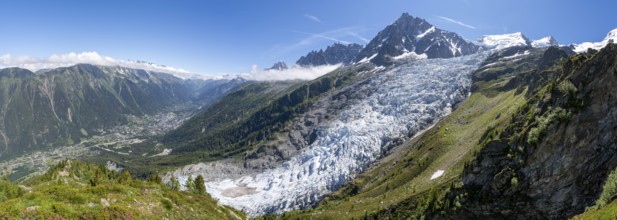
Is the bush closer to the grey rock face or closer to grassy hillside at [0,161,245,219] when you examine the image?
the grey rock face

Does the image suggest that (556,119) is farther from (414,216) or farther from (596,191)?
(414,216)

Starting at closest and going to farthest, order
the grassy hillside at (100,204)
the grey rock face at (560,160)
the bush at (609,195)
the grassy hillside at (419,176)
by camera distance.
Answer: the grassy hillside at (100,204) → the bush at (609,195) → the grey rock face at (560,160) → the grassy hillside at (419,176)

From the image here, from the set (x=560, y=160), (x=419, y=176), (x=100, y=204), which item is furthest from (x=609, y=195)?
(x=419, y=176)

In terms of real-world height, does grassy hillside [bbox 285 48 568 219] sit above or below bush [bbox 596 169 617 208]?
Result: below

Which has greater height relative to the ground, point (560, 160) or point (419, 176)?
point (560, 160)

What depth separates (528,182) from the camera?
65.7m

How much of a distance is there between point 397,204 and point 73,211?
8426 centimetres

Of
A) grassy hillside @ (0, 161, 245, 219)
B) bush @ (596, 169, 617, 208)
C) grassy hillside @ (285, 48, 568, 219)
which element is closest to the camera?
grassy hillside @ (0, 161, 245, 219)

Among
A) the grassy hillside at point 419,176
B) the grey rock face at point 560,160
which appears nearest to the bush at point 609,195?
the grey rock face at point 560,160

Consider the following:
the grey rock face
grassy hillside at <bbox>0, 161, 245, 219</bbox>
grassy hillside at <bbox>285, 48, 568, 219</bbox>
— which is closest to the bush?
the grey rock face

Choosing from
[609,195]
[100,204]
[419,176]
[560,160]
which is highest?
[100,204]

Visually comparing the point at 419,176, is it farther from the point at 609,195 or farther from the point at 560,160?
the point at 609,195

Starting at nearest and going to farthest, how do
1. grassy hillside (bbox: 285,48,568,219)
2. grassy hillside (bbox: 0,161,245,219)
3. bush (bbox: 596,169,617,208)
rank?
grassy hillside (bbox: 0,161,245,219), bush (bbox: 596,169,617,208), grassy hillside (bbox: 285,48,568,219)

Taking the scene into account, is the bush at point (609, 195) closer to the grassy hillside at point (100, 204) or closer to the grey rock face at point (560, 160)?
the grey rock face at point (560, 160)
